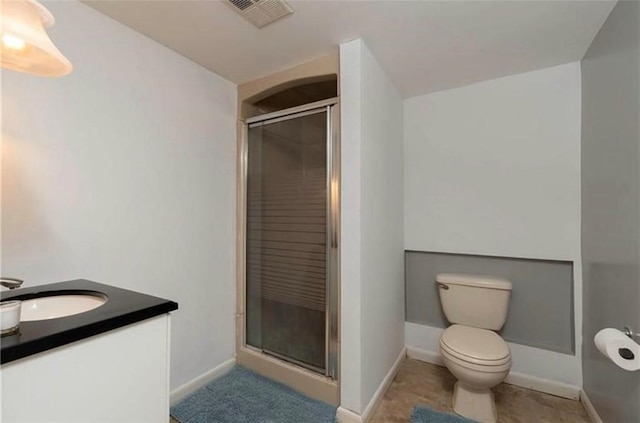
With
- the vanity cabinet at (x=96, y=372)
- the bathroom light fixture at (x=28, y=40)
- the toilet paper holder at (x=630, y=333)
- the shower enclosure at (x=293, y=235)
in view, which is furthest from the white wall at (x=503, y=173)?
the bathroom light fixture at (x=28, y=40)

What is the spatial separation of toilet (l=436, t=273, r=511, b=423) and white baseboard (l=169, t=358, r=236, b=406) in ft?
4.98

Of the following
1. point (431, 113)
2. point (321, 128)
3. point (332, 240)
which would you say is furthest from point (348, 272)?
point (431, 113)

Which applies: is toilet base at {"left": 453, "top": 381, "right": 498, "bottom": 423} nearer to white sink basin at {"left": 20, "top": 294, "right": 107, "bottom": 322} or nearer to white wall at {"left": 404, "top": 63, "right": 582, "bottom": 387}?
white wall at {"left": 404, "top": 63, "right": 582, "bottom": 387}

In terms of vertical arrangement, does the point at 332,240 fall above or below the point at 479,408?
above

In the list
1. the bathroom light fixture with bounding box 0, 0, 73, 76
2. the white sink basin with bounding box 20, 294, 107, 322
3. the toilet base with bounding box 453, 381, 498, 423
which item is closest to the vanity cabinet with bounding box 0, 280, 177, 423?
the white sink basin with bounding box 20, 294, 107, 322

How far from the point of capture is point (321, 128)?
191 cm

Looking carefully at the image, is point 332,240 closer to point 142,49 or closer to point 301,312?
point 301,312

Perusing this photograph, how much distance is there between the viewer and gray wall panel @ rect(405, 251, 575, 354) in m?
1.96

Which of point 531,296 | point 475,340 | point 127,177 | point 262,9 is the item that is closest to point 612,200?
point 531,296

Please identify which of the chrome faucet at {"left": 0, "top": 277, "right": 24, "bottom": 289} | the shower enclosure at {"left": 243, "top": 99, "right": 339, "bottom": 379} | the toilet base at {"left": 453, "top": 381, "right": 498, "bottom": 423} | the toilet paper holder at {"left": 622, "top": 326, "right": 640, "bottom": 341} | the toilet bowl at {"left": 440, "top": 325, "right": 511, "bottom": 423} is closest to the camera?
the chrome faucet at {"left": 0, "top": 277, "right": 24, "bottom": 289}

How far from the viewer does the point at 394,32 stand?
1.60 m

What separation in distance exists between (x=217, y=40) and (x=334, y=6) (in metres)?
0.73

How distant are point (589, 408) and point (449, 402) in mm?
789

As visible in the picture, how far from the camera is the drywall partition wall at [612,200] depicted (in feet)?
4.15
